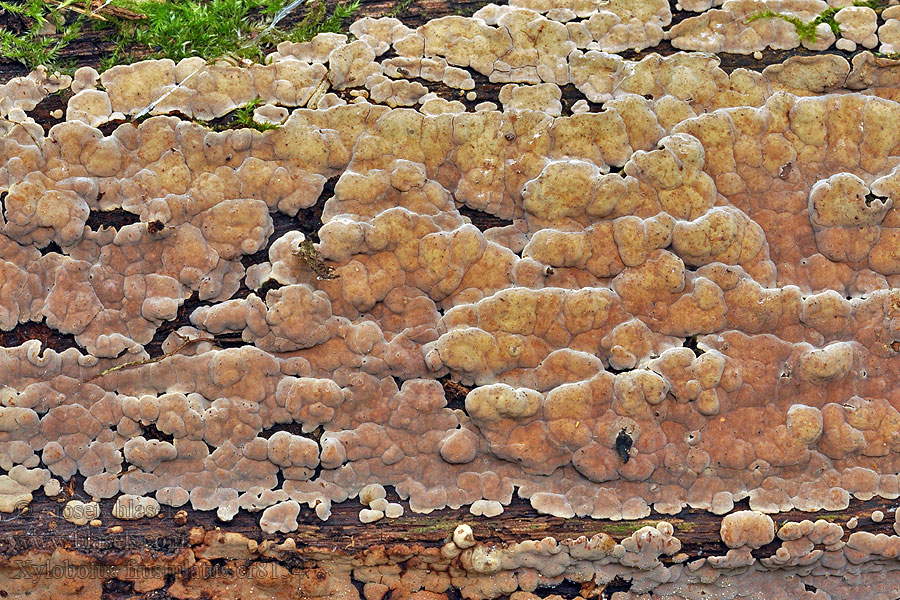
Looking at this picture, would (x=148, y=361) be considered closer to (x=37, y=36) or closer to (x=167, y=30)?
(x=167, y=30)

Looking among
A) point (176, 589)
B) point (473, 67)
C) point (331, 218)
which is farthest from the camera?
point (473, 67)

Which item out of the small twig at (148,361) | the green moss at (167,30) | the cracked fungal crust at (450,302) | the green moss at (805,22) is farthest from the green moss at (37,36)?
the green moss at (805,22)

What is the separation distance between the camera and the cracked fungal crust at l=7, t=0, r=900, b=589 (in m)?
3.08

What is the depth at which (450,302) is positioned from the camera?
10.6 feet

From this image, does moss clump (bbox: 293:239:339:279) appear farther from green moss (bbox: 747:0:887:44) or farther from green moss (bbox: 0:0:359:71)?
green moss (bbox: 747:0:887:44)

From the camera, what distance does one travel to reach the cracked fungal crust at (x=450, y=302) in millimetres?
3080

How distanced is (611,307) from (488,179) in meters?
0.80

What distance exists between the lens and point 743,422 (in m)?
3.11

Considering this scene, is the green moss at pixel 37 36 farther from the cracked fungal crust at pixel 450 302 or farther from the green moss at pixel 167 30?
the cracked fungal crust at pixel 450 302

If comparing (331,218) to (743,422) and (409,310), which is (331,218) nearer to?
(409,310)

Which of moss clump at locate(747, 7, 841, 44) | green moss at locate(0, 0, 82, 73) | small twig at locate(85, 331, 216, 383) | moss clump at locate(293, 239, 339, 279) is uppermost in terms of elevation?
moss clump at locate(747, 7, 841, 44)

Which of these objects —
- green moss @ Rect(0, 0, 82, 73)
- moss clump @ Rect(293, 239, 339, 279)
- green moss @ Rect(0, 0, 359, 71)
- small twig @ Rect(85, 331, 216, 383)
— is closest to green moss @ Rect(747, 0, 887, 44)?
green moss @ Rect(0, 0, 359, 71)

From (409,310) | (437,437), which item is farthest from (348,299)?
(437,437)

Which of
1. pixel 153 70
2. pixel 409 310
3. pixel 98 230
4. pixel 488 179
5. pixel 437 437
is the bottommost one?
Answer: pixel 437 437
